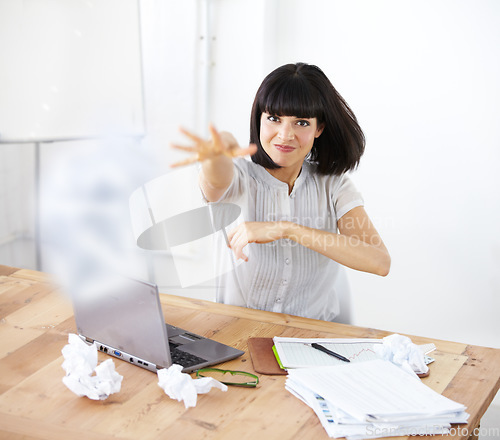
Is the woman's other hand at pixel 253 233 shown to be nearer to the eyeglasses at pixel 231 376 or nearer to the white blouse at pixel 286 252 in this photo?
the white blouse at pixel 286 252

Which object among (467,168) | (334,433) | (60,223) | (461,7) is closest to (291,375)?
(334,433)

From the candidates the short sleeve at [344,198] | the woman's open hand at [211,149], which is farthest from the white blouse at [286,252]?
the woman's open hand at [211,149]

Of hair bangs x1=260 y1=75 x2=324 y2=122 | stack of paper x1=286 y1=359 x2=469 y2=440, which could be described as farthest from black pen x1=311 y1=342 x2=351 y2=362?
hair bangs x1=260 y1=75 x2=324 y2=122

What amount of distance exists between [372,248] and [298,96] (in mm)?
477

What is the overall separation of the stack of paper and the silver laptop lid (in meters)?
0.29

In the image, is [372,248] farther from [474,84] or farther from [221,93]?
[221,93]

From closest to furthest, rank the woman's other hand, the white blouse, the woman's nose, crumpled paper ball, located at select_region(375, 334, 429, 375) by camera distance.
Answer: crumpled paper ball, located at select_region(375, 334, 429, 375) < the woman's other hand < the woman's nose < the white blouse

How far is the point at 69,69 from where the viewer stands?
3.40 metres

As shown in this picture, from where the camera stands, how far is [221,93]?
11.7 feet

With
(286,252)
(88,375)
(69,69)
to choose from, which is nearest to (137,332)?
(88,375)

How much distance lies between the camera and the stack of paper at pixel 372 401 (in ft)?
3.65

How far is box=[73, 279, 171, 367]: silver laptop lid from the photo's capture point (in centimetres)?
128

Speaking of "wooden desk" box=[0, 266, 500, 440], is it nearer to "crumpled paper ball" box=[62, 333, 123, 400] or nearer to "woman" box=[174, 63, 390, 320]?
"crumpled paper ball" box=[62, 333, 123, 400]

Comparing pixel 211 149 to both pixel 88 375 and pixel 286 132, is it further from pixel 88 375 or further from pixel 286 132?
pixel 88 375
